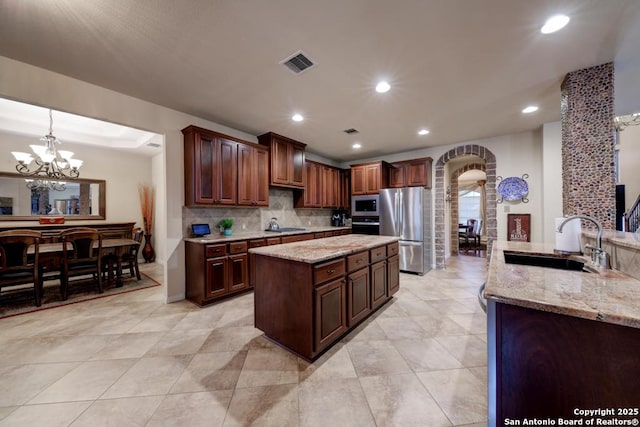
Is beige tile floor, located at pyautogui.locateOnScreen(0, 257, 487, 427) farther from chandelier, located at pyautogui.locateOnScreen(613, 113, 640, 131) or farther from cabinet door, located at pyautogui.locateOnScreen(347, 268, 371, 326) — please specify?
chandelier, located at pyautogui.locateOnScreen(613, 113, 640, 131)

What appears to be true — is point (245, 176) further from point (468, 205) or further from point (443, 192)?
point (468, 205)

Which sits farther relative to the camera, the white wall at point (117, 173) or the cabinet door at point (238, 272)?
the white wall at point (117, 173)

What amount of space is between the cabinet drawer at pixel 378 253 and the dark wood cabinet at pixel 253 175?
6.97ft

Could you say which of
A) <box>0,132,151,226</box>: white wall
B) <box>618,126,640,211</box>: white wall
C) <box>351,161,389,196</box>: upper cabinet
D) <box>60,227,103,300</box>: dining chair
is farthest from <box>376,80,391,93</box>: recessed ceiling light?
<box>618,126,640,211</box>: white wall

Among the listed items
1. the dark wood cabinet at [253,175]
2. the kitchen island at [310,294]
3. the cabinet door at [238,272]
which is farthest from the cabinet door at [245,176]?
the kitchen island at [310,294]

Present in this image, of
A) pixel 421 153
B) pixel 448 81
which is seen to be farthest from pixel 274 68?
pixel 421 153

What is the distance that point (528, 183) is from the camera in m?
4.05

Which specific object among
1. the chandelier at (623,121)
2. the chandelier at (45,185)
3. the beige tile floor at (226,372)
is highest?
the chandelier at (623,121)

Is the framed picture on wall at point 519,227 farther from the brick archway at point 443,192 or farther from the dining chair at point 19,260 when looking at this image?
the dining chair at point 19,260

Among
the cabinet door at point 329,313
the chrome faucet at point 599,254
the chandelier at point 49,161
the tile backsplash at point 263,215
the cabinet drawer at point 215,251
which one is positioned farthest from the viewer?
the chandelier at point 49,161

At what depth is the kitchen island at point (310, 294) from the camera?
6.07 feet

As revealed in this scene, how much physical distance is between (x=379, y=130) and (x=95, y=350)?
447 cm

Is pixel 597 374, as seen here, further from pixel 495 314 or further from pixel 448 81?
pixel 448 81

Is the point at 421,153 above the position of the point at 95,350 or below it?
above
